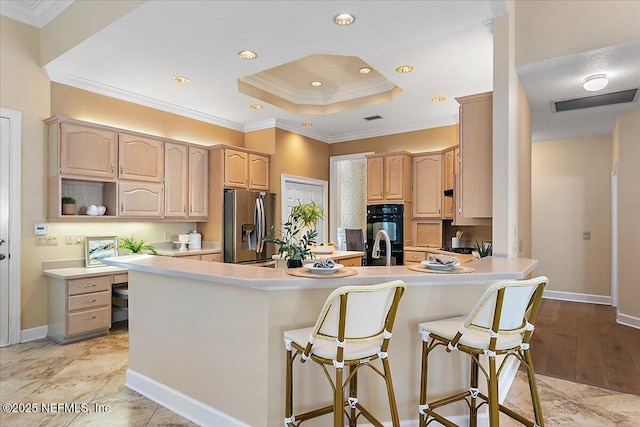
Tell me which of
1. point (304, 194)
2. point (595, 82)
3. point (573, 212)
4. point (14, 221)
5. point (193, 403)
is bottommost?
point (193, 403)

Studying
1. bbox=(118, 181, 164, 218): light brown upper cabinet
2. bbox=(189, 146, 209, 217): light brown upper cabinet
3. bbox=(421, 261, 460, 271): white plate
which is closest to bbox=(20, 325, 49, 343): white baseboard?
bbox=(118, 181, 164, 218): light brown upper cabinet

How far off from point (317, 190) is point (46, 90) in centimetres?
407

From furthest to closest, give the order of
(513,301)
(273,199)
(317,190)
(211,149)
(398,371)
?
(317,190), (273,199), (211,149), (398,371), (513,301)

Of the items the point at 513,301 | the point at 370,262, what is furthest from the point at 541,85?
the point at 370,262

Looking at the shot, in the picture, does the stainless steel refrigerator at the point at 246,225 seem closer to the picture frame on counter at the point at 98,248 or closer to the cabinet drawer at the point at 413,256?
the picture frame on counter at the point at 98,248

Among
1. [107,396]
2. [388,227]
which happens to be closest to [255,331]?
[107,396]

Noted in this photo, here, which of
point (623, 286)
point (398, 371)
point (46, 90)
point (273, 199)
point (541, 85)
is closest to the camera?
point (398, 371)

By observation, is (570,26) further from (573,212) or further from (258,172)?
(258,172)

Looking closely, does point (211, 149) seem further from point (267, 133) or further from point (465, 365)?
point (465, 365)

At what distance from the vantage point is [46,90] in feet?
12.9

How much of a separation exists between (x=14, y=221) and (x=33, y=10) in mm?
2144

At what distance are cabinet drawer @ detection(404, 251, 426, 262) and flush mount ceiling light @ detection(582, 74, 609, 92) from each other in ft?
9.47

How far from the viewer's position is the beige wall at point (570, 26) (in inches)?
108

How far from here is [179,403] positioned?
237cm
